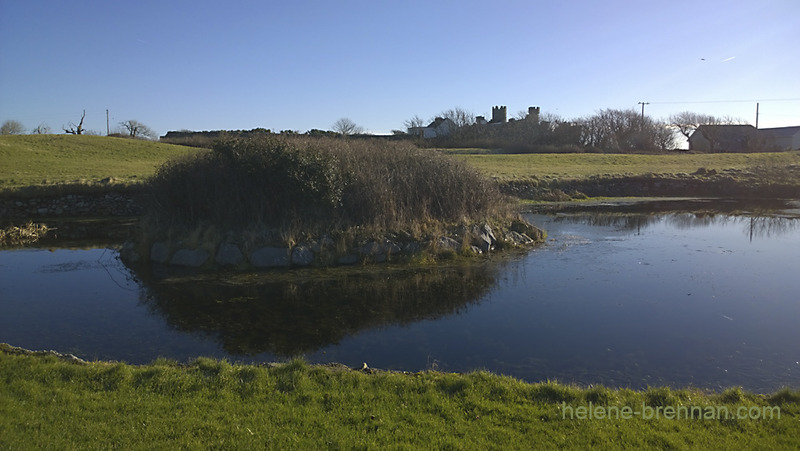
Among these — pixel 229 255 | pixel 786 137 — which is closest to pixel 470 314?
pixel 229 255

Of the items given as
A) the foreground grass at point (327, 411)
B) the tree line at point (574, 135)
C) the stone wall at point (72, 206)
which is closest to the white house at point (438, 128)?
the tree line at point (574, 135)

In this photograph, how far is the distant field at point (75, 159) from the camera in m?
29.8

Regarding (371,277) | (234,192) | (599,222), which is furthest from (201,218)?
(599,222)

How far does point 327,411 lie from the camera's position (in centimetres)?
536

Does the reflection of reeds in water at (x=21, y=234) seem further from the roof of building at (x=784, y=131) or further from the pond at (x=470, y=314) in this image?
the roof of building at (x=784, y=131)

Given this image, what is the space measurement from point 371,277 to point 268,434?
28.6 ft

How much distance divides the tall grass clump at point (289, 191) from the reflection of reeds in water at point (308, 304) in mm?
2756

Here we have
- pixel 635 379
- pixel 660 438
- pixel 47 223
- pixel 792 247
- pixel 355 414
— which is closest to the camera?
pixel 660 438

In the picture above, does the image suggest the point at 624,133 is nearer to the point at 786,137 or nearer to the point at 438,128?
the point at 438,128

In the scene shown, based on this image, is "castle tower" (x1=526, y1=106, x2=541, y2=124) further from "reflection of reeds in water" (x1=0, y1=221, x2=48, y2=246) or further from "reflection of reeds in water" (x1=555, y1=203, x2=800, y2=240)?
"reflection of reeds in water" (x1=0, y1=221, x2=48, y2=246)

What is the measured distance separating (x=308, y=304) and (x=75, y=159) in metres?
38.2

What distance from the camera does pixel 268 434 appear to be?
4.83 metres

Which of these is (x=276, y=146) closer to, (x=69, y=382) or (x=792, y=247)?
(x=69, y=382)

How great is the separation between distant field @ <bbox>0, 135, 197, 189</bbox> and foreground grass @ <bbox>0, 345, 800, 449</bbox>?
61.0 feet
